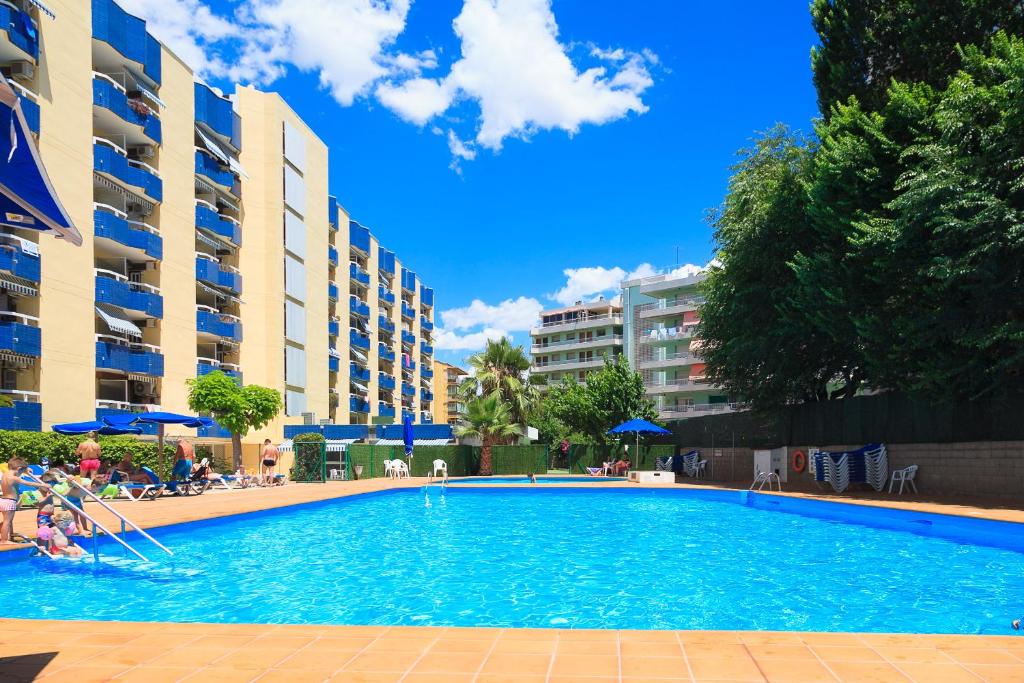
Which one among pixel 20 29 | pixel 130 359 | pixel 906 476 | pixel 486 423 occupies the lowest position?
pixel 906 476

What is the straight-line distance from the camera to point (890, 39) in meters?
20.4

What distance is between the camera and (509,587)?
9.16 meters

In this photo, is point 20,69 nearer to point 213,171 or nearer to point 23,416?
point 23,416

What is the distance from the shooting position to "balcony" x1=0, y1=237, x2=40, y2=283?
24766 millimetres

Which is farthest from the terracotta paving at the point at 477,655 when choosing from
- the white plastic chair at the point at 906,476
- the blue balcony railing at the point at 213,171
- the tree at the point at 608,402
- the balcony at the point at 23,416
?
the tree at the point at 608,402

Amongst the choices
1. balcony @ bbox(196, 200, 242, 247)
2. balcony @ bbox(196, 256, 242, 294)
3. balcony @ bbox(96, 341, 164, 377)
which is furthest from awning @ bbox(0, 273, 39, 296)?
balcony @ bbox(196, 200, 242, 247)

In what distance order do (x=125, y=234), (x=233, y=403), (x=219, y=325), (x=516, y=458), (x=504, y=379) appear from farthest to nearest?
(x=504, y=379) → (x=219, y=325) → (x=516, y=458) → (x=125, y=234) → (x=233, y=403)

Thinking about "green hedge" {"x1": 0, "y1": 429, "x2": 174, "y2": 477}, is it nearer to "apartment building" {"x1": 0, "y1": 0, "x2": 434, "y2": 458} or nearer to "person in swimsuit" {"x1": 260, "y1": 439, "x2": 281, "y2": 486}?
"apartment building" {"x1": 0, "y1": 0, "x2": 434, "y2": 458}

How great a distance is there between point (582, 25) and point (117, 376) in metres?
24.0

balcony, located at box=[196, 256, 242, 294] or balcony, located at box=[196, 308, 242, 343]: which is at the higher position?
balcony, located at box=[196, 256, 242, 294]

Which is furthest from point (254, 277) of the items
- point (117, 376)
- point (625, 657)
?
point (625, 657)

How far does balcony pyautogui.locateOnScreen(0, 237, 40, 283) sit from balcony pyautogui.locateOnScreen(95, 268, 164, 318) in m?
3.63

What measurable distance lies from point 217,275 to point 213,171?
4.95 meters

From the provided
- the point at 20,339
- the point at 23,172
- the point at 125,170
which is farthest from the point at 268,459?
the point at 23,172
